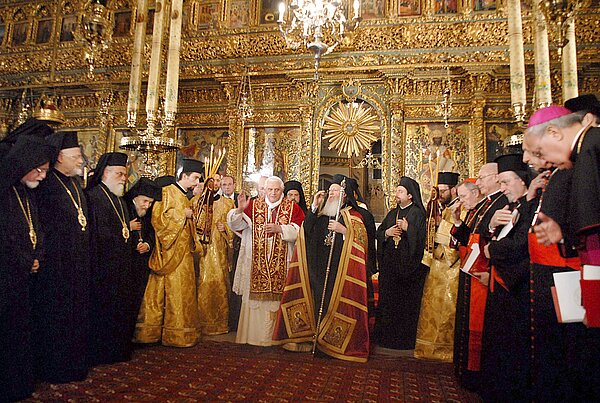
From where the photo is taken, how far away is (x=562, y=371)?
2160 mm

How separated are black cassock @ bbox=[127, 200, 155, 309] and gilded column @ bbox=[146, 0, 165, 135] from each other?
150 centimetres

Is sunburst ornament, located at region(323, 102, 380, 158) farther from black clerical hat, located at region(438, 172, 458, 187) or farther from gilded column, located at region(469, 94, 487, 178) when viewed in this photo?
black clerical hat, located at region(438, 172, 458, 187)

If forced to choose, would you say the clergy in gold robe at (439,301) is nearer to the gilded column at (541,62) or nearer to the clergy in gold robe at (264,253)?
the gilded column at (541,62)

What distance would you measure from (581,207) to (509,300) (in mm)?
1510

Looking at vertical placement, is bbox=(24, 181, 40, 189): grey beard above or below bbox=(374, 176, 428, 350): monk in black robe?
above

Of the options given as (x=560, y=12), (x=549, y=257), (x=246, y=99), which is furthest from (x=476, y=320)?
(x=246, y=99)

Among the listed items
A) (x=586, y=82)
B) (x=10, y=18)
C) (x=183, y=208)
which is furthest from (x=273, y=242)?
(x=10, y=18)

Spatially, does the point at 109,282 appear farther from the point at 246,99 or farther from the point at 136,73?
the point at 246,99

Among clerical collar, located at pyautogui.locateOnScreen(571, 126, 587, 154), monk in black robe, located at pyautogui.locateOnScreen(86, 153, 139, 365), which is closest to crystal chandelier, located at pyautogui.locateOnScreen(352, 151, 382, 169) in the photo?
monk in black robe, located at pyautogui.locateOnScreen(86, 153, 139, 365)

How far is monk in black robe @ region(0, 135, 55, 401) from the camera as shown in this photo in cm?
295

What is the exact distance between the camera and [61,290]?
3.53 metres

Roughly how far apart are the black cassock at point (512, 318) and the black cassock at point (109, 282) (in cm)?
340

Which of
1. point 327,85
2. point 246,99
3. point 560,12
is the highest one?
point 327,85

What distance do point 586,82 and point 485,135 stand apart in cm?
213
